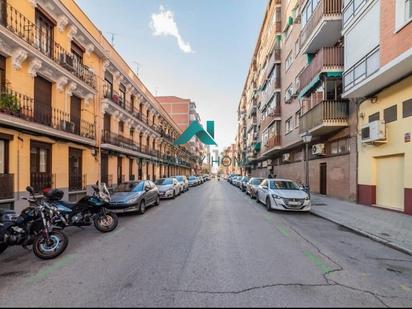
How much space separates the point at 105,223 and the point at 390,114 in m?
12.0

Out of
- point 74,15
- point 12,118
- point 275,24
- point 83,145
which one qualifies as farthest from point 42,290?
point 275,24

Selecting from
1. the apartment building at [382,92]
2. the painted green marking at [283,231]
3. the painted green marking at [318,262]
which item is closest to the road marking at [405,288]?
the painted green marking at [318,262]

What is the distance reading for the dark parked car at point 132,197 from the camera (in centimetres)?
1091

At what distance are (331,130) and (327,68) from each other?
3.70 m

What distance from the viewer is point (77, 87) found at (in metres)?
15.5

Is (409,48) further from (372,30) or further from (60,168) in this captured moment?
(60,168)

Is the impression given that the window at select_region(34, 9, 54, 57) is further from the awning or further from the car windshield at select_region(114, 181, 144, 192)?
the awning

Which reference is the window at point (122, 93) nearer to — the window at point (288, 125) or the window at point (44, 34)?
the window at point (44, 34)

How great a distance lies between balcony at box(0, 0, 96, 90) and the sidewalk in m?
13.8

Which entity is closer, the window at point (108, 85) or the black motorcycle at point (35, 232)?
the black motorcycle at point (35, 232)

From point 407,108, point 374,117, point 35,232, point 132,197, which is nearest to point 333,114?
point 374,117

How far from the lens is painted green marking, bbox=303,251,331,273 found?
15.6ft

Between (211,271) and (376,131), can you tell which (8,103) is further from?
(376,131)

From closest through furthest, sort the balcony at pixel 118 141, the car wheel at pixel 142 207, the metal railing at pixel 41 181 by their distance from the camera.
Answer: the car wheel at pixel 142 207, the metal railing at pixel 41 181, the balcony at pixel 118 141
